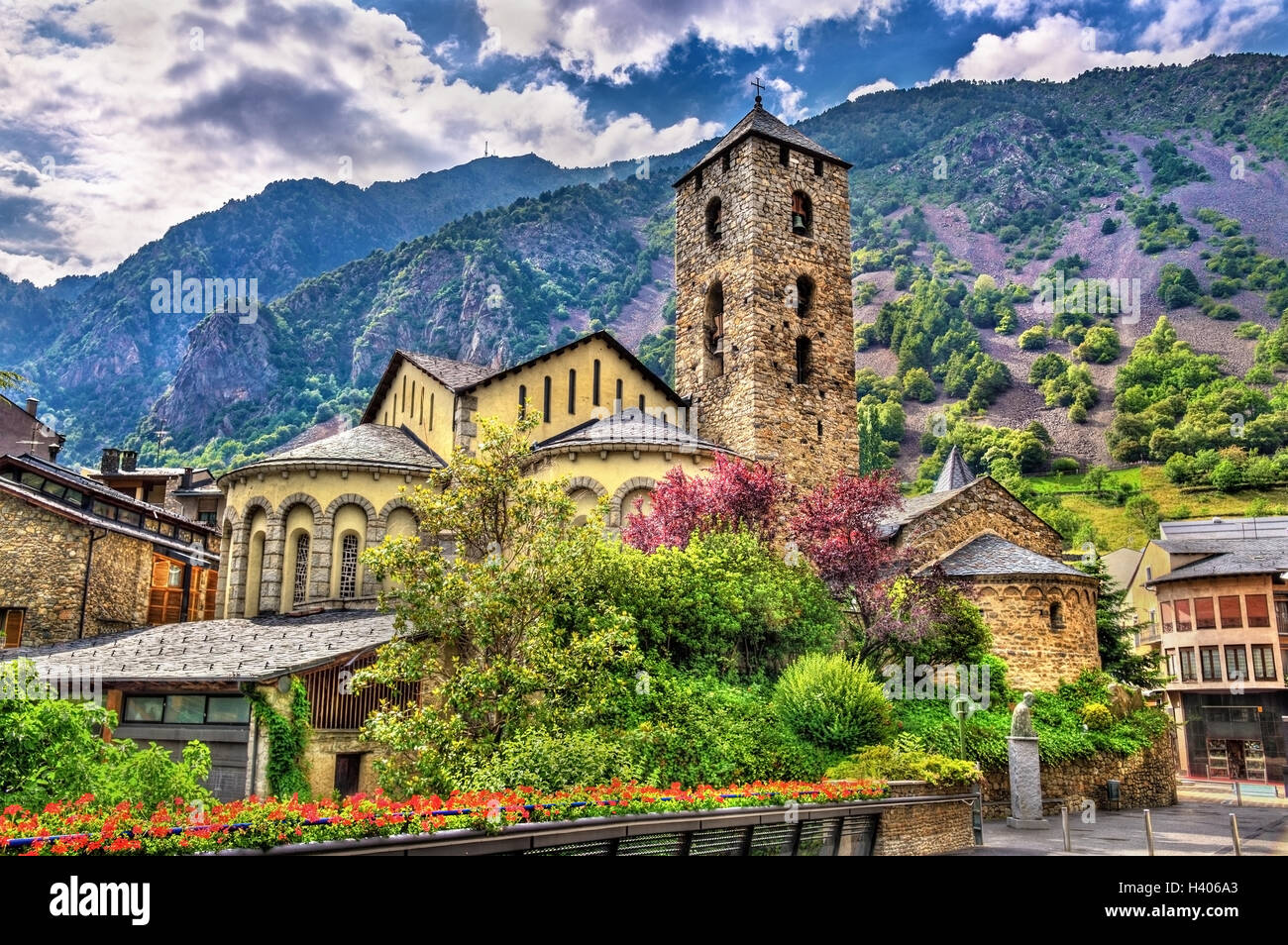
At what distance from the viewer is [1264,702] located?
46500 millimetres

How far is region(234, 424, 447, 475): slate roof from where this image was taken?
2942cm

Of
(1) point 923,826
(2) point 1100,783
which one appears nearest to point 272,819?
(1) point 923,826

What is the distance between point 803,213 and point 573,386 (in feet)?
37.5

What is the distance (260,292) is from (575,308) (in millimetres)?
72101

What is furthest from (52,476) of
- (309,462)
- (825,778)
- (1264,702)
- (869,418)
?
(869,418)

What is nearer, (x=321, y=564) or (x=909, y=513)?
(x=321, y=564)

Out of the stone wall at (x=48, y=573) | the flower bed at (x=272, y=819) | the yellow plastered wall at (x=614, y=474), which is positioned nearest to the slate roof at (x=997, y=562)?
the yellow plastered wall at (x=614, y=474)

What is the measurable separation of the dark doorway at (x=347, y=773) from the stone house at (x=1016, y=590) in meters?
16.1

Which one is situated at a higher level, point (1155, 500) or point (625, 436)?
point (1155, 500)

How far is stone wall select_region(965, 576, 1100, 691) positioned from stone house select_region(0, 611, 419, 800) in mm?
16762

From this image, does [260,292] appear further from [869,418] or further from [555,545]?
[555,545]

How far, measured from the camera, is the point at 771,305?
3403 cm

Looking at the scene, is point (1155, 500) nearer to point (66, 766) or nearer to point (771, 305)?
point (771, 305)

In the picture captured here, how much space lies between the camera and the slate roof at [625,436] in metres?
27.6
